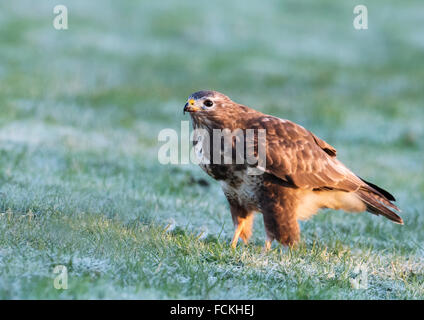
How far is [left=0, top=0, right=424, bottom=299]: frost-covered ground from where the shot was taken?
5.37m

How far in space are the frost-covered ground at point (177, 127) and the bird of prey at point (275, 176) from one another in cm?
39

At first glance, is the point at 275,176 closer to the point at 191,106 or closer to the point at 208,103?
the point at 208,103

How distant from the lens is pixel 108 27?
22.4 metres

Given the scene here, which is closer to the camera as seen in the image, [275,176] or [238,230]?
[275,176]

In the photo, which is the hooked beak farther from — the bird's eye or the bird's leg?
the bird's leg

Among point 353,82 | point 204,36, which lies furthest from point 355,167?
point 204,36

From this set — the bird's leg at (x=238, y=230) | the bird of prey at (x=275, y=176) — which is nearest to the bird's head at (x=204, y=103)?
the bird of prey at (x=275, y=176)

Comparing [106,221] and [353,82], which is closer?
[106,221]

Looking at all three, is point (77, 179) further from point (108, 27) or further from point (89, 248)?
point (108, 27)

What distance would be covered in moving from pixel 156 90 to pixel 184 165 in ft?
20.2

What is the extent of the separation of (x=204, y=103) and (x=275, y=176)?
1.02 meters

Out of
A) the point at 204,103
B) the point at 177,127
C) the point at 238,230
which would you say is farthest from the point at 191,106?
the point at 177,127

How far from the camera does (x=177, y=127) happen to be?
13602 millimetres

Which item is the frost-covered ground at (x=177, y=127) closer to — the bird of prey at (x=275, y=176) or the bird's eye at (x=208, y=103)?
the bird of prey at (x=275, y=176)
